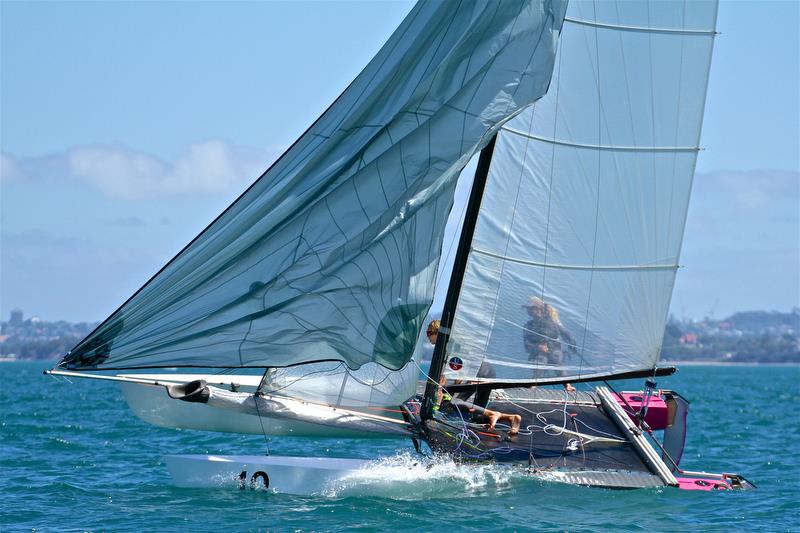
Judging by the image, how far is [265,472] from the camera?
1341 cm

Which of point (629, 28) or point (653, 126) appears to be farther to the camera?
A: point (653, 126)

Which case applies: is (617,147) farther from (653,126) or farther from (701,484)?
(701,484)

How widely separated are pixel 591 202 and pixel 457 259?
1.84 m

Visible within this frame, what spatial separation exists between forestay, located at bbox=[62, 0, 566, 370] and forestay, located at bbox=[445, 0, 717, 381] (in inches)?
37.8

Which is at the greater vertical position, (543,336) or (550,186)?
(550,186)

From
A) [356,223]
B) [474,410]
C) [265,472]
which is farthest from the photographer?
[474,410]

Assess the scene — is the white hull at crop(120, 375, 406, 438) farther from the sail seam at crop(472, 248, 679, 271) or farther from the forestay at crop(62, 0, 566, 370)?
the sail seam at crop(472, 248, 679, 271)

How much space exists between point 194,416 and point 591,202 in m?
5.78

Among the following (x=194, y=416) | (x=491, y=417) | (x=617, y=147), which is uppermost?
(x=617, y=147)

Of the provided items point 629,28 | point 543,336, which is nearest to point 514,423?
point 543,336

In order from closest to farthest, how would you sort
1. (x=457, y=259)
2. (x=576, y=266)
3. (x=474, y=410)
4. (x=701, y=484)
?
(x=701, y=484)
(x=457, y=259)
(x=576, y=266)
(x=474, y=410)

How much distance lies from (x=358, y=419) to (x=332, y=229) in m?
2.48

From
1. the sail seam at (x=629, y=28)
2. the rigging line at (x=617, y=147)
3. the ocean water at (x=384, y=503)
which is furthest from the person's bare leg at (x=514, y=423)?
the sail seam at (x=629, y=28)

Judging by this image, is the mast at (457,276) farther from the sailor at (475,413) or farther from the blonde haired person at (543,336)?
the blonde haired person at (543,336)
